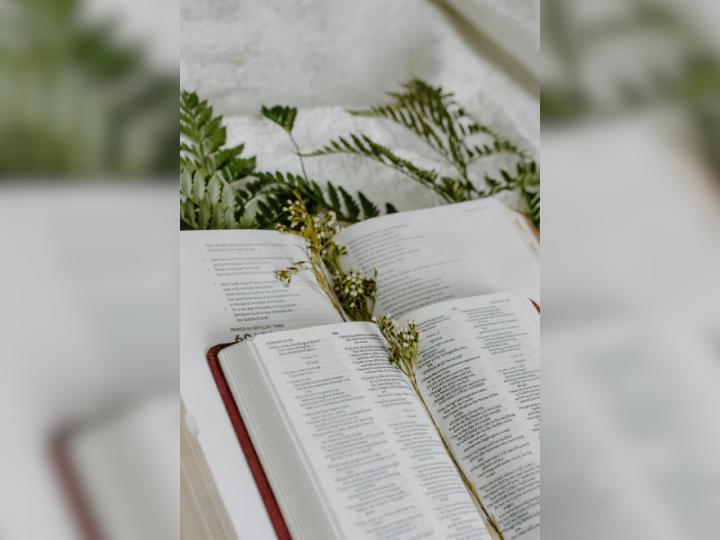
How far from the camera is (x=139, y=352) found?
10 centimetres

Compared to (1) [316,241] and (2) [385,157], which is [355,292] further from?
(2) [385,157]

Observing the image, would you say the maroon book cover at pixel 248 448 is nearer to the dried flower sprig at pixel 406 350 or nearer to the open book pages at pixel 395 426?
the open book pages at pixel 395 426

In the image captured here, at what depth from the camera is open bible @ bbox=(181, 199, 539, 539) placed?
0.52 metres

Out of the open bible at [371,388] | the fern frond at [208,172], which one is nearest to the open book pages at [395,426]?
the open bible at [371,388]

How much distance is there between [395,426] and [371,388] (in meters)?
0.03

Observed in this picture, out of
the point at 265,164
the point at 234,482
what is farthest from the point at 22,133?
the point at 265,164

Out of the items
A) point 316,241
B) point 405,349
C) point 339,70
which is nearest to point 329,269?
point 316,241

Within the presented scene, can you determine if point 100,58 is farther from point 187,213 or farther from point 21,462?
point 187,213

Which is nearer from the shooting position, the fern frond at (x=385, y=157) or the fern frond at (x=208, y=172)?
the fern frond at (x=208, y=172)

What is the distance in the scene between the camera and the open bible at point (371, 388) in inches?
20.6

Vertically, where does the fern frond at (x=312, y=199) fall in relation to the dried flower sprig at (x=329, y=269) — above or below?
above

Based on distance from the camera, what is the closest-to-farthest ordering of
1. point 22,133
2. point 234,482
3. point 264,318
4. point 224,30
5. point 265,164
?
1. point 22,133
2. point 234,482
3. point 264,318
4. point 265,164
5. point 224,30

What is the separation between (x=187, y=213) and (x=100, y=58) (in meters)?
0.61

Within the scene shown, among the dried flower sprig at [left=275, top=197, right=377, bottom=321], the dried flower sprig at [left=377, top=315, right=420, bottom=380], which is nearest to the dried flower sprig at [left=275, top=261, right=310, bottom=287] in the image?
the dried flower sprig at [left=275, top=197, right=377, bottom=321]
